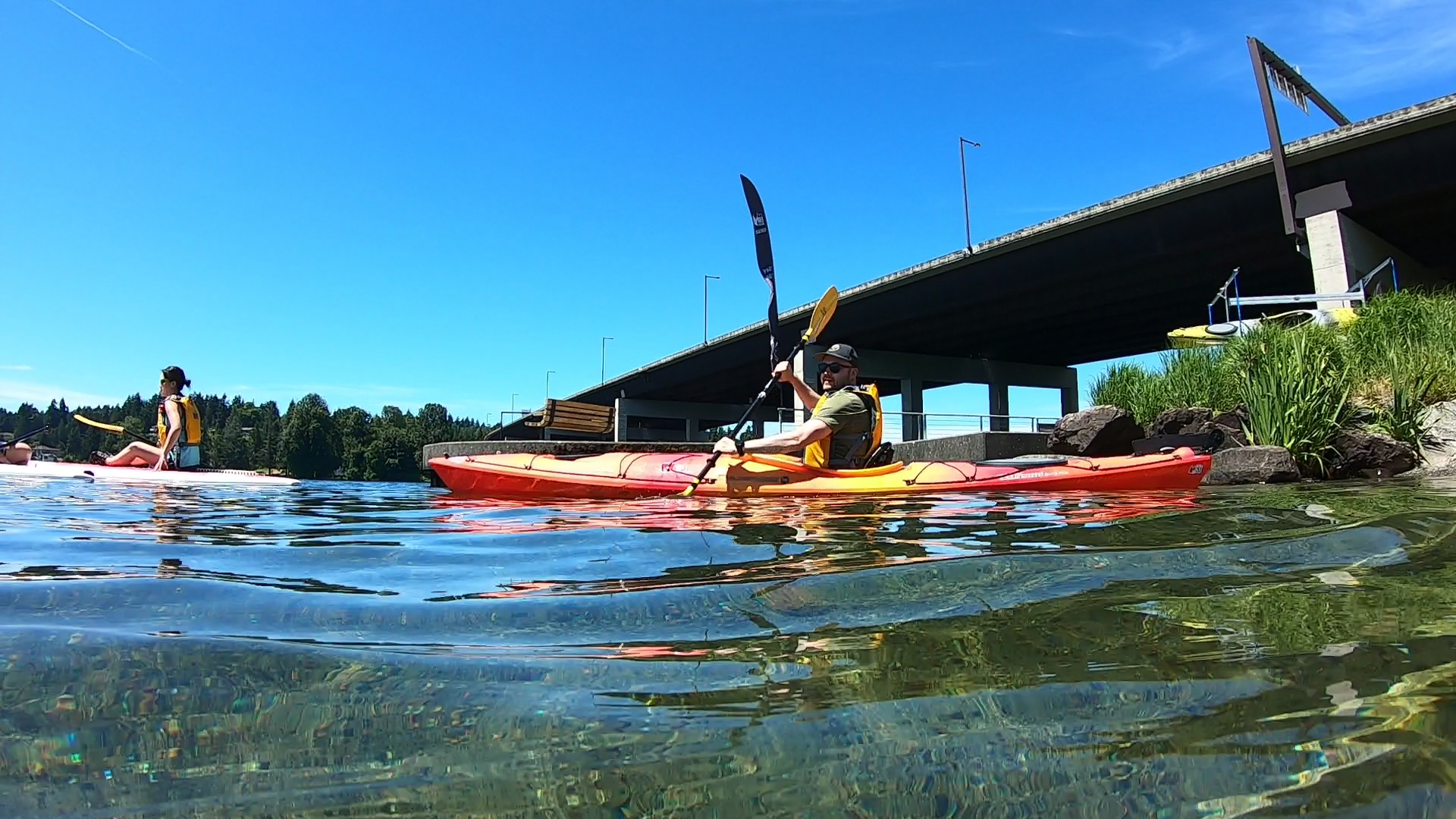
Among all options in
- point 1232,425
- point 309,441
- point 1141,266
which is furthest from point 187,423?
point 309,441

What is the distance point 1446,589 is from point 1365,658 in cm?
85

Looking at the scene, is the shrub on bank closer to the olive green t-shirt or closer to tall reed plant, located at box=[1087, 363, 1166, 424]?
tall reed plant, located at box=[1087, 363, 1166, 424]

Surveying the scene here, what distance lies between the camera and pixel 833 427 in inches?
264

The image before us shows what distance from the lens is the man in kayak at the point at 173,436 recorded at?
34.3 feet

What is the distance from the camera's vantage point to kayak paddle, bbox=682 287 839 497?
6.79m

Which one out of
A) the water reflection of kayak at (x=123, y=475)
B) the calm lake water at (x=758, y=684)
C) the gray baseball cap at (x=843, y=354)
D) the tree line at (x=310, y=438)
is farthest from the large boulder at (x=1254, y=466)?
the tree line at (x=310, y=438)

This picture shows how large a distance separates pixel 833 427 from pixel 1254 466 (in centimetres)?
448

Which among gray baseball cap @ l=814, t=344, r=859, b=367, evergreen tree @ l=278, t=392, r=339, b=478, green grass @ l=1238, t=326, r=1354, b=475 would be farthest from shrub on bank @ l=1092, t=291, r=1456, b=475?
evergreen tree @ l=278, t=392, r=339, b=478

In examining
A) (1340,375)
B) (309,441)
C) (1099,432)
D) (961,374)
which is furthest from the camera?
(309,441)

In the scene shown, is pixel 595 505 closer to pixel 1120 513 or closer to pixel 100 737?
pixel 1120 513

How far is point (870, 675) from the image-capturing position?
1496 millimetres

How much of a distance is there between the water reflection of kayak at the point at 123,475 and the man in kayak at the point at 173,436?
30 centimetres

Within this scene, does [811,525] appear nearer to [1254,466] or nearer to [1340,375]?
[1254,466]

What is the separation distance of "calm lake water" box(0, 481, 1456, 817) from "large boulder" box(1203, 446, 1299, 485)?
5252 millimetres
